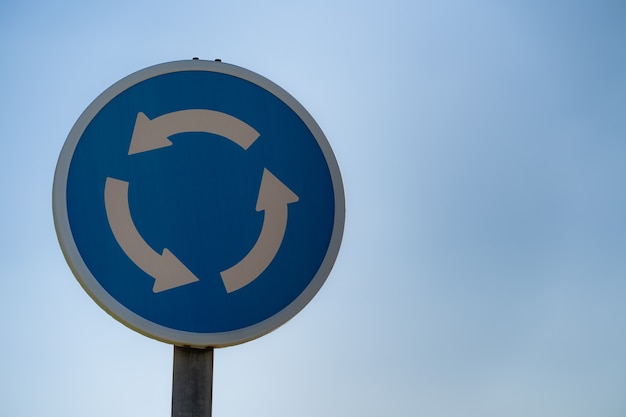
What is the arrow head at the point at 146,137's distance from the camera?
2.76 meters

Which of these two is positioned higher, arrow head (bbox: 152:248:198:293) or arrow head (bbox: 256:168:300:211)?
arrow head (bbox: 256:168:300:211)

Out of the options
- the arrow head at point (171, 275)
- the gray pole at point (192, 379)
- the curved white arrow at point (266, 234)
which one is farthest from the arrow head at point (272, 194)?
the gray pole at point (192, 379)

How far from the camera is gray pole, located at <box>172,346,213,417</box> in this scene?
2.73 metres

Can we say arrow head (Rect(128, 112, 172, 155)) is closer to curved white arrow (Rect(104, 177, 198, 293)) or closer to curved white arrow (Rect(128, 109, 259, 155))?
curved white arrow (Rect(128, 109, 259, 155))

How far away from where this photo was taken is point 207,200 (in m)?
2.79

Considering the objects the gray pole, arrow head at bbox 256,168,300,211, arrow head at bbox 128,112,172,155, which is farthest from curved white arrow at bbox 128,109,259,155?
the gray pole

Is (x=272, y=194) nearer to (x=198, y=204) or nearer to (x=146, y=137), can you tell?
(x=198, y=204)

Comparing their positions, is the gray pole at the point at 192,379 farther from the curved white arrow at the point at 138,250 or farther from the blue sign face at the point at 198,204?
the curved white arrow at the point at 138,250

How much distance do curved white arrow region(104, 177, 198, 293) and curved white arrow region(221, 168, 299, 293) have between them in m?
0.12

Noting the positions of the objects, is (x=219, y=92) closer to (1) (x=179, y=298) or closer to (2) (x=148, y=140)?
(2) (x=148, y=140)

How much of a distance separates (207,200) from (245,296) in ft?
0.95

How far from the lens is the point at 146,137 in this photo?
9.10 feet

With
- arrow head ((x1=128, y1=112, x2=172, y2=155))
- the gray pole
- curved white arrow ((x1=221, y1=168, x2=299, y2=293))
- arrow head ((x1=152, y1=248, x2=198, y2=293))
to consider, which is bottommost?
the gray pole

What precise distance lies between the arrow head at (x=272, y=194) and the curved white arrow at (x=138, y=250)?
28 cm
